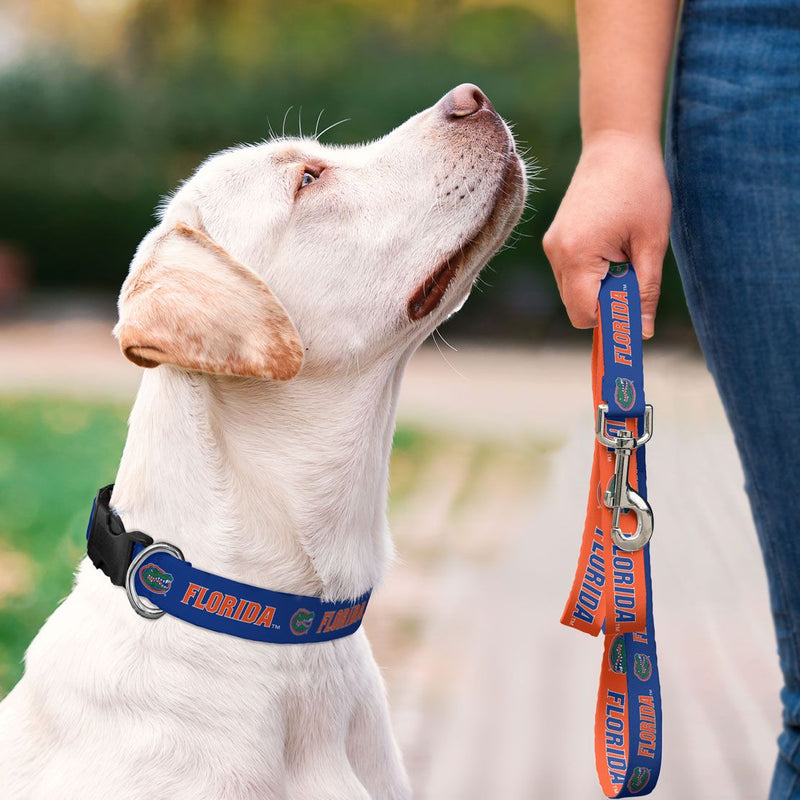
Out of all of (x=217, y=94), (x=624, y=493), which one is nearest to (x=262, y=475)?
(x=624, y=493)

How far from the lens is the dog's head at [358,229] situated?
260 centimetres

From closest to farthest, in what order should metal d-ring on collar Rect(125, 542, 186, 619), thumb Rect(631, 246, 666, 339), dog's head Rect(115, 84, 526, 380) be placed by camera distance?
thumb Rect(631, 246, 666, 339) < metal d-ring on collar Rect(125, 542, 186, 619) < dog's head Rect(115, 84, 526, 380)

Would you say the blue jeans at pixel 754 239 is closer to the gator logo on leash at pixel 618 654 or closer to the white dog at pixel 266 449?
the gator logo on leash at pixel 618 654

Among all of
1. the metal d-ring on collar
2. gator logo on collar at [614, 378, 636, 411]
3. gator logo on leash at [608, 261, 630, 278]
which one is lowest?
the metal d-ring on collar

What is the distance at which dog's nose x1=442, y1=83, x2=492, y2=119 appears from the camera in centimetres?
271

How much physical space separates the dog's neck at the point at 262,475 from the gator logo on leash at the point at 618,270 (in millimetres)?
600

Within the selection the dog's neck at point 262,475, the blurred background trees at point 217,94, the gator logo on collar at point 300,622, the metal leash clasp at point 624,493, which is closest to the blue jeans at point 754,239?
the metal leash clasp at point 624,493

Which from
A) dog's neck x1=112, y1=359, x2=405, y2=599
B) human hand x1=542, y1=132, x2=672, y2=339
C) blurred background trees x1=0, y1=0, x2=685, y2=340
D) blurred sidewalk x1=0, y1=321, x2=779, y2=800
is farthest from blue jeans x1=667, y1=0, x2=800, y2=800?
blurred background trees x1=0, y1=0, x2=685, y2=340

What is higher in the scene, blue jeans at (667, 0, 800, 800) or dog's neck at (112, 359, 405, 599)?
blue jeans at (667, 0, 800, 800)

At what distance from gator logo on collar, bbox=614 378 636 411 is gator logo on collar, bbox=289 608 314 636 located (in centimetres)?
78

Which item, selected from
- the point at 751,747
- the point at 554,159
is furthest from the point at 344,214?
the point at 554,159

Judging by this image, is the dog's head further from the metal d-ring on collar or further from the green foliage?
the green foliage

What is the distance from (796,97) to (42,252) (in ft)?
48.3

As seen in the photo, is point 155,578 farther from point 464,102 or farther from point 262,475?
point 464,102
